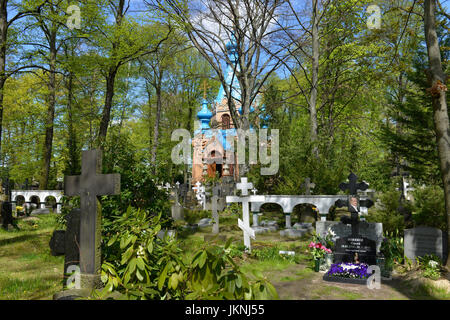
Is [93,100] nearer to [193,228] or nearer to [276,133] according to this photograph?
[276,133]

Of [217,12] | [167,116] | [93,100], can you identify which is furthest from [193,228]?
[167,116]

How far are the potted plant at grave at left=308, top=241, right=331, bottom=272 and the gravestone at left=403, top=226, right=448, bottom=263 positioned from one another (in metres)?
1.72

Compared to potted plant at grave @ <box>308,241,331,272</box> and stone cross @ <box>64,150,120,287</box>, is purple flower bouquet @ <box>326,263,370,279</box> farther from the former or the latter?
stone cross @ <box>64,150,120,287</box>

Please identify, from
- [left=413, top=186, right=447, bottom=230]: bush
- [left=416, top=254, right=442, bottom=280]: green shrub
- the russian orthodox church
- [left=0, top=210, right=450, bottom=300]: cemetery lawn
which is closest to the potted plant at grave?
[left=0, top=210, right=450, bottom=300]: cemetery lawn

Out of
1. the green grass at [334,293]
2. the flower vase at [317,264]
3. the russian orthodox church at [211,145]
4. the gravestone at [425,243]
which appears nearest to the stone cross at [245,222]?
the flower vase at [317,264]

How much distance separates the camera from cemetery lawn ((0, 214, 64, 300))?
5328 millimetres

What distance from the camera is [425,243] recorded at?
7.01 meters

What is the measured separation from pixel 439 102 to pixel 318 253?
12.5 ft

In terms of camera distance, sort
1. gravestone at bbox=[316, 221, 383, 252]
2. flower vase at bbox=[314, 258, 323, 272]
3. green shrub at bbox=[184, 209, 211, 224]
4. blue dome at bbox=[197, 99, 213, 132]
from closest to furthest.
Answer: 1. flower vase at bbox=[314, 258, 323, 272]
2. gravestone at bbox=[316, 221, 383, 252]
3. green shrub at bbox=[184, 209, 211, 224]
4. blue dome at bbox=[197, 99, 213, 132]

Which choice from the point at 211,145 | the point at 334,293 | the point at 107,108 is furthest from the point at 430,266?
the point at 211,145

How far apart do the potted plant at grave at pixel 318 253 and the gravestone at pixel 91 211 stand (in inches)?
176

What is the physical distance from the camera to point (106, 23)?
15.3 metres

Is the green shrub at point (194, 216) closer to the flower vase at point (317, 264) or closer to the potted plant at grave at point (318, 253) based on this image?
the potted plant at grave at point (318, 253)
